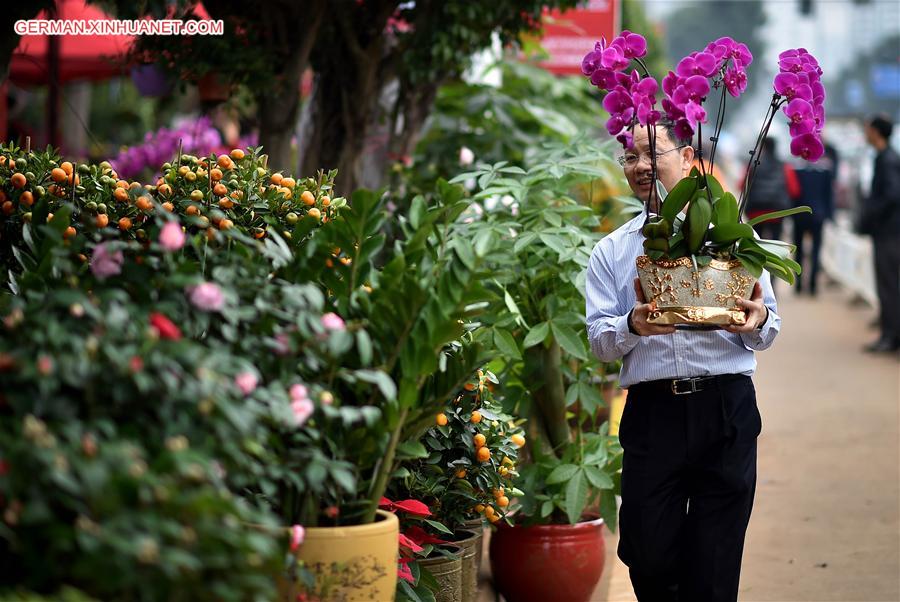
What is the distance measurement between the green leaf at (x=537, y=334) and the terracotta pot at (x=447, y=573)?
815 millimetres

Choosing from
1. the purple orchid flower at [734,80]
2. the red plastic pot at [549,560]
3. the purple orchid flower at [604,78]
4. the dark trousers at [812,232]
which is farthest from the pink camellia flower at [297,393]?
the dark trousers at [812,232]

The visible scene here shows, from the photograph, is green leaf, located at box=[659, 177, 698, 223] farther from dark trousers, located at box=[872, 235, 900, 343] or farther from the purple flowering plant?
dark trousers, located at box=[872, 235, 900, 343]

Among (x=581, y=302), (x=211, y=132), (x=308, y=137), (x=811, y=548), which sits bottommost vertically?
(x=811, y=548)

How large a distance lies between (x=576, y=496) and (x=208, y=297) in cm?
253

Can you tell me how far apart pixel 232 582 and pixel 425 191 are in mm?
5016

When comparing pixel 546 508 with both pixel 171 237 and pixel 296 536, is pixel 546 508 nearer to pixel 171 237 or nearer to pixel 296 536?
pixel 296 536

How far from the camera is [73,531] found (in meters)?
1.97

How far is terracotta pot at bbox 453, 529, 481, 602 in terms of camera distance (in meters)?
4.19

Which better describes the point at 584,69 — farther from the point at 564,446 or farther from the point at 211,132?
the point at 211,132

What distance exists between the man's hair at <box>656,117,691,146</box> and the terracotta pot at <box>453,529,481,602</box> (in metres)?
1.54

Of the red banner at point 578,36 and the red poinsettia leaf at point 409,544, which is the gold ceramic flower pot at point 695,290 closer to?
the red poinsettia leaf at point 409,544

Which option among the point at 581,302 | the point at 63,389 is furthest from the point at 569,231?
the point at 63,389

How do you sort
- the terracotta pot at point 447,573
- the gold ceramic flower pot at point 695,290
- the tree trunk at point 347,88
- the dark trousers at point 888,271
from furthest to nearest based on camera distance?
the dark trousers at point 888,271 → the tree trunk at point 347,88 → the terracotta pot at point 447,573 → the gold ceramic flower pot at point 695,290

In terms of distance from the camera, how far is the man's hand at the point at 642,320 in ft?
10.8
